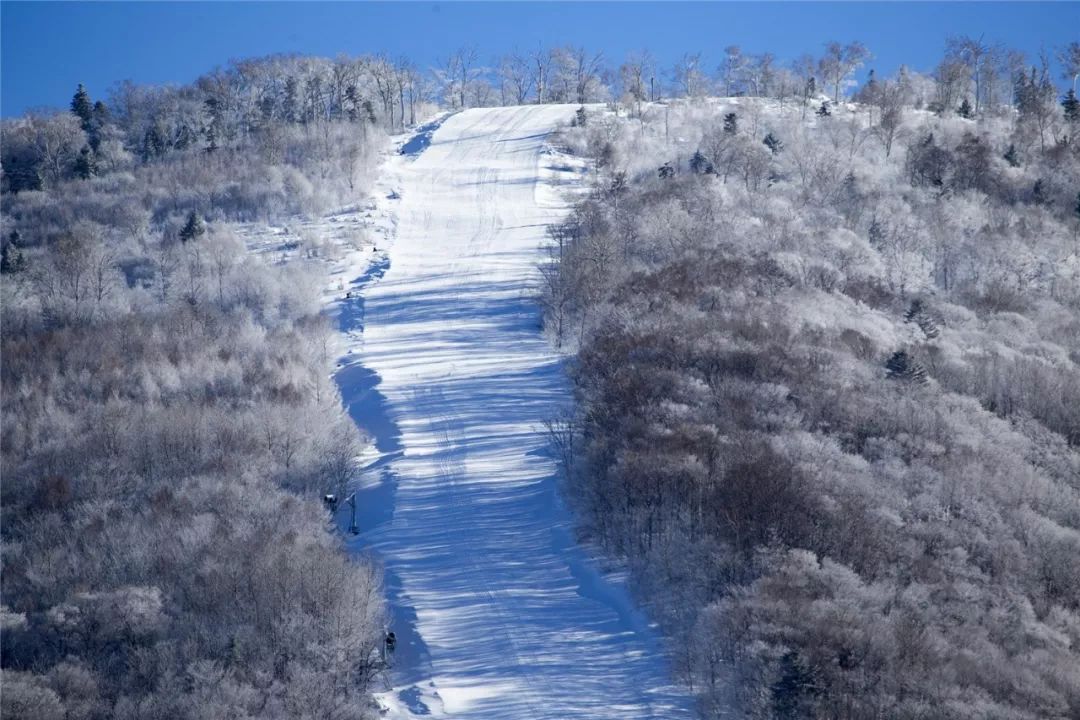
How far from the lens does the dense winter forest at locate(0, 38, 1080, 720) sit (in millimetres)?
20906

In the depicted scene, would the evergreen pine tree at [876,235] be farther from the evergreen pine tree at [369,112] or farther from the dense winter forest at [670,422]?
the evergreen pine tree at [369,112]

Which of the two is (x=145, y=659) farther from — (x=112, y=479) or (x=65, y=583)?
(x=112, y=479)

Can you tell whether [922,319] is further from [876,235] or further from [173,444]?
[173,444]

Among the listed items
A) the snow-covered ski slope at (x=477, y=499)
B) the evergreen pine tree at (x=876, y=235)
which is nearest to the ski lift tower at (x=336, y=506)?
the snow-covered ski slope at (x=477, y=499)

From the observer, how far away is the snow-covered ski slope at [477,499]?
2158 centimetres

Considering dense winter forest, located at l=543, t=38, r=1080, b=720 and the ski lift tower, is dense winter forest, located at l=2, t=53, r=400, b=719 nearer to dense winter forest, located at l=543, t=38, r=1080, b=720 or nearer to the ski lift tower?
the ski lift tower

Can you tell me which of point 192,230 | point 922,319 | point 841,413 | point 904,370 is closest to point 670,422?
point 841,413

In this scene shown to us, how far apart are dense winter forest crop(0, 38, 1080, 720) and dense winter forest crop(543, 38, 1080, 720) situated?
0.33 feet

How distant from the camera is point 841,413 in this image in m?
30.2

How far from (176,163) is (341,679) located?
4719cm

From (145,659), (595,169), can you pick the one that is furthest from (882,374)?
(595,169)

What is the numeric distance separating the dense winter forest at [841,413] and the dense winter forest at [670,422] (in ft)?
0.33

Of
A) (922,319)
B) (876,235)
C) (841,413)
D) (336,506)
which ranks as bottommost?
(336,506)

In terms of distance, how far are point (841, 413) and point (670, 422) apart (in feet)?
17.2
